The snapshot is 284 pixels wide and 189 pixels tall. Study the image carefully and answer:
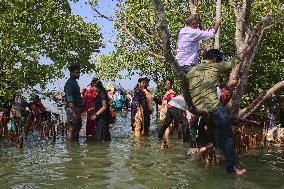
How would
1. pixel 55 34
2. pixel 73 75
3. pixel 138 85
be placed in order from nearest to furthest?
pixel 73 75, pixel 138 85, pixel 55 34

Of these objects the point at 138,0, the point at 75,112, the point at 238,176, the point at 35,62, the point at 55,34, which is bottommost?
the point at 238,176

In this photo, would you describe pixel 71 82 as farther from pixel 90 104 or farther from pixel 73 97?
pixel 90 104

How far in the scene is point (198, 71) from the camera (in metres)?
7.41

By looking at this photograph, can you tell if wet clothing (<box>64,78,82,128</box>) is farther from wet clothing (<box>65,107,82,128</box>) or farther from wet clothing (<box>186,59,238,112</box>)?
wet clothing (<box>186,59,238,112</box>)

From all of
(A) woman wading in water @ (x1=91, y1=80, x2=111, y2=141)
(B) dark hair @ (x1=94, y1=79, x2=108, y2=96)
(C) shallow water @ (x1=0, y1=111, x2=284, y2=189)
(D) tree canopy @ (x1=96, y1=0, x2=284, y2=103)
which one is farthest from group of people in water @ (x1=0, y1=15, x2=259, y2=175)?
(D) tree canopy @ (x1=96, y1=0, x2=284, y2=103)

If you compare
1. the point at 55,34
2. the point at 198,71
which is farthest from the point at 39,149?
the point at 55,34

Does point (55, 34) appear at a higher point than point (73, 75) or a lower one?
higher

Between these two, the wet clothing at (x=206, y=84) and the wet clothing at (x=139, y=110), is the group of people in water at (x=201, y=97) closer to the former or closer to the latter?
the wet clothing at (x=206, y=84)

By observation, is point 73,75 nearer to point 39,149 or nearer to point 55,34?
point 39,149

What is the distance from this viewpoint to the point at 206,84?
7348 mm

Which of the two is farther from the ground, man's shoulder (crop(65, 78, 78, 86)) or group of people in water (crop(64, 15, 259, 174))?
man's shoulder (crop(65, 78, 78, 86))

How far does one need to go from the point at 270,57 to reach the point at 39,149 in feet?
35.5

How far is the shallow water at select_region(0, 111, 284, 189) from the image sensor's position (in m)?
6.88

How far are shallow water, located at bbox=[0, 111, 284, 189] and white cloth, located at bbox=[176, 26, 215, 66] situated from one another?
1.93 meters
